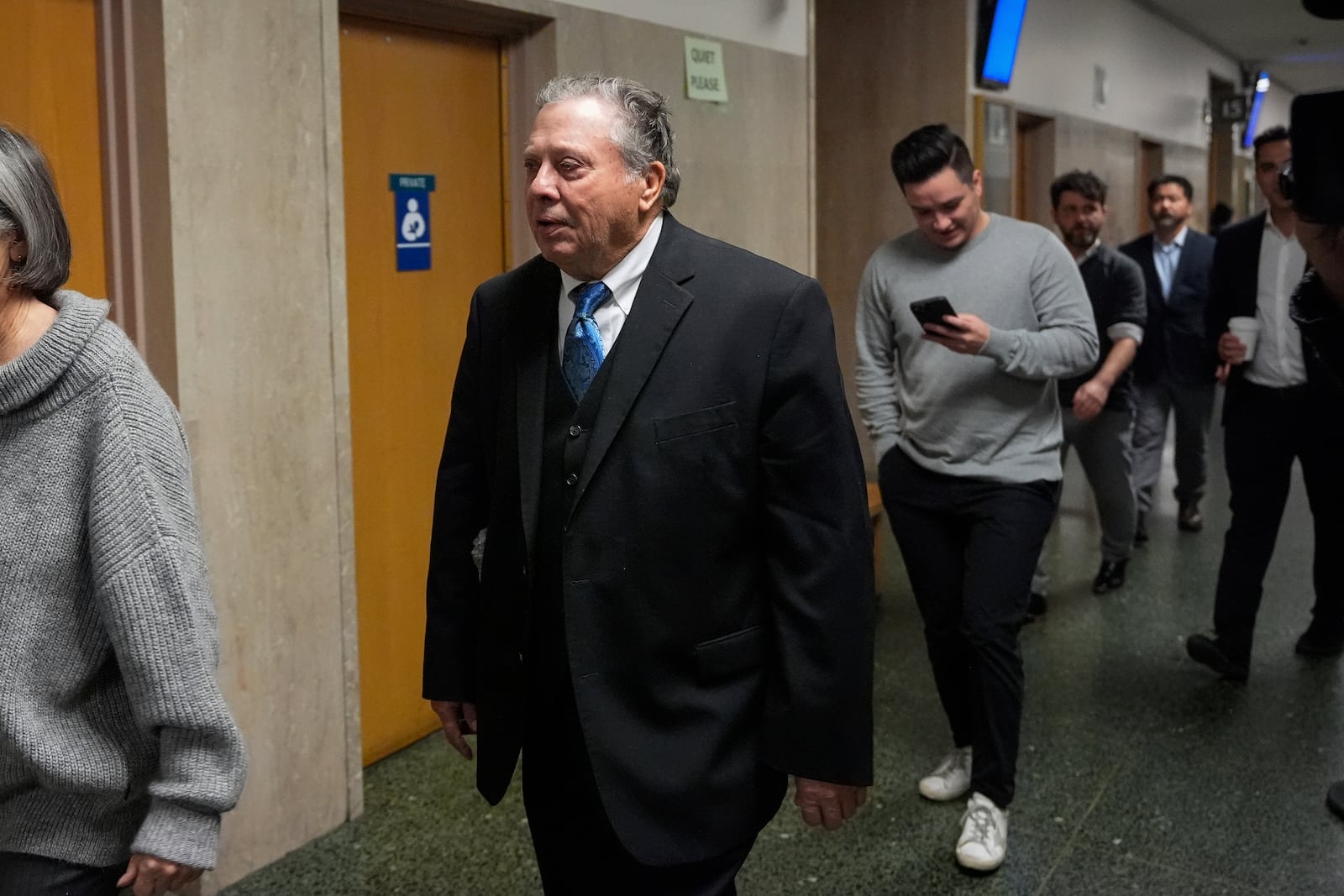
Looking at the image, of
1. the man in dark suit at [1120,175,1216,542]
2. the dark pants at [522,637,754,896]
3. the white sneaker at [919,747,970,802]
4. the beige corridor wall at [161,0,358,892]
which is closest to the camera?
the dark pants at [522,637,754,896]

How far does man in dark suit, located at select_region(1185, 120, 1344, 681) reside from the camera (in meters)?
4.18

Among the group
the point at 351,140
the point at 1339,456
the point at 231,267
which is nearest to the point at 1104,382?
the point at 1339,456

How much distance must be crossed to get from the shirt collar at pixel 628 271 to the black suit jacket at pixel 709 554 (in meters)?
0.03

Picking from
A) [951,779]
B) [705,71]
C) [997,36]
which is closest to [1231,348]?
[951,779]

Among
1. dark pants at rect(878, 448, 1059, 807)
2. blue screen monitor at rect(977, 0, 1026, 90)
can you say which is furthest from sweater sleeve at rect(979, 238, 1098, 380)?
blue screen monitor at rect(977, 0, 1026, 90)

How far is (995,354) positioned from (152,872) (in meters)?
2.26

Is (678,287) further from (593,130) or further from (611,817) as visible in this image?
(611,817)

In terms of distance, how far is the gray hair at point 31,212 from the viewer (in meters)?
1.50

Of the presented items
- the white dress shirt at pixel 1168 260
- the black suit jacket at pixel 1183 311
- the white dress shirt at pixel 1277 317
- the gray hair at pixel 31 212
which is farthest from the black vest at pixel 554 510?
the white dress shirt at pixel 1168 260

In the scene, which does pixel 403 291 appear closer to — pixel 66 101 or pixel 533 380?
pixel 66 101

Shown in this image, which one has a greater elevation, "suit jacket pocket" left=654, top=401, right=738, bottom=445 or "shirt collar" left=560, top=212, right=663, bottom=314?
"shirt collar" left=560, top=212, right=663, bottom=314

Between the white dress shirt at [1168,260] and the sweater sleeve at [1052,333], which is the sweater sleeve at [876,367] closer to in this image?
the sweater sleeve at [1052,333]

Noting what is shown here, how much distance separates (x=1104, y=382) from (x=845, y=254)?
114 inches

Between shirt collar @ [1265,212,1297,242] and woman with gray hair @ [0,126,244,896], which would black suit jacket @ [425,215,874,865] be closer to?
woman with gray hair @ [0,126,244,896]
